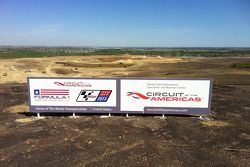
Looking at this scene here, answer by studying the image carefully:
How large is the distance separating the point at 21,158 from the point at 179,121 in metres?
7.80

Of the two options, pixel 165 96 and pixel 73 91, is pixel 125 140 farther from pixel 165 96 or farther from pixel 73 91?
pixel 73 91

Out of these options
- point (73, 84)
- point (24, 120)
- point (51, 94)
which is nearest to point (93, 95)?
point (73, 84)

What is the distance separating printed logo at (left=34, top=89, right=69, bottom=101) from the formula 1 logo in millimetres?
759

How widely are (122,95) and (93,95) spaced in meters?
1.58

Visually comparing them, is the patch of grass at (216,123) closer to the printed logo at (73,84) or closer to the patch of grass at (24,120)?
the printed logo at (73,84)

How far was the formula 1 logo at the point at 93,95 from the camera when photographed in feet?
44.2

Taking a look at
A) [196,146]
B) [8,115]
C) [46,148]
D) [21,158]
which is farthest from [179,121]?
[8,115]

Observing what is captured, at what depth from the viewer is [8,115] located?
14.2 meters

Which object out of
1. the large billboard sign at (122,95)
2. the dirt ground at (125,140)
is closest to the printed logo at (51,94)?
the large billboard sign at (122,95)

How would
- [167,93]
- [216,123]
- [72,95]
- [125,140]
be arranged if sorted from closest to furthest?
[125,140] < [216,123] < [167,93] < [72,95]

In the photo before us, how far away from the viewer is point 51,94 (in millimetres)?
13609

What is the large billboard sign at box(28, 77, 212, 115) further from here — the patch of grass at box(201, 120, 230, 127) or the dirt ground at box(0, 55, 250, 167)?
the patch of grass at box(201, 120, 230, 127)

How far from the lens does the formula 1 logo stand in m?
13.5

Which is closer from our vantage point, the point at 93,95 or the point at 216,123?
the point at 216,123
